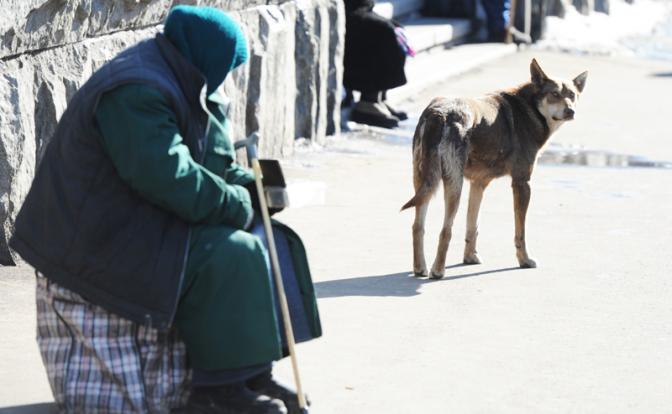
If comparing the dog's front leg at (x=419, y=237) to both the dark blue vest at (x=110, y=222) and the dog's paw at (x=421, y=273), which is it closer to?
the dog's paw at (x=421, y=273)

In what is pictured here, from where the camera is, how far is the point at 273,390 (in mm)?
4188

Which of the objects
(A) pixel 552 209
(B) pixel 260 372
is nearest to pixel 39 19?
(B) pixel 260 372

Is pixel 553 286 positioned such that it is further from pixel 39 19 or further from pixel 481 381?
pixel 39 19

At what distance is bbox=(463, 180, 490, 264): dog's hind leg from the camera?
6734 mm

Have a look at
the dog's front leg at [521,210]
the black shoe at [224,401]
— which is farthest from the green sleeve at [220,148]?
the dog's front leg at [521,210]

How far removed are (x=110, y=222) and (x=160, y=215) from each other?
0.15 m

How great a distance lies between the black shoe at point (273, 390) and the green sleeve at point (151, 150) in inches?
24.6

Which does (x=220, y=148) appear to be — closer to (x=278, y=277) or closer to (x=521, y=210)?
(x=278, y=277)

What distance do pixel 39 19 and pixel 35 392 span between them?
2.13 m

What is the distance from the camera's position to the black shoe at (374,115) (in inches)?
434

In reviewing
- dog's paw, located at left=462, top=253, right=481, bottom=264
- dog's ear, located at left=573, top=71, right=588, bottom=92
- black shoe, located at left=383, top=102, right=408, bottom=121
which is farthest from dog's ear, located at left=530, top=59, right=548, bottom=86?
black shoe, located at left=383, top=102, right=408, bottom=121

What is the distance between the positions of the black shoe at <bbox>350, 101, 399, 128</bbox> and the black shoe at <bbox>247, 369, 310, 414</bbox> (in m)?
6.95

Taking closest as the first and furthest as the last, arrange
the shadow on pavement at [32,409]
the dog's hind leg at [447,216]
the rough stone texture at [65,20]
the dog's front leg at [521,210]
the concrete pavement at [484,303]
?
the shadow on pavement at [32,409], the concrete pavement at [484,303], the rough stone texture at [65,20], the dog's hind leg at [447,216], the dog's front leg at [521,210]

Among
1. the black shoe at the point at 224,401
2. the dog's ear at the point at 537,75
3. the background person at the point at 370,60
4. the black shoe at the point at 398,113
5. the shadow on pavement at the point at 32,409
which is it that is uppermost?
the dog's ear at the point at 537,75
